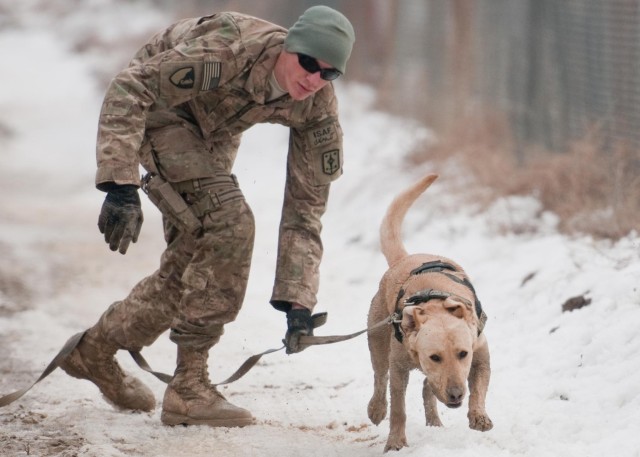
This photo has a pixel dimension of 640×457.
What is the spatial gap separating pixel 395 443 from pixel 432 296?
2.03 feet

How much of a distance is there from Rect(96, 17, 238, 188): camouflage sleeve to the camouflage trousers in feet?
1.68

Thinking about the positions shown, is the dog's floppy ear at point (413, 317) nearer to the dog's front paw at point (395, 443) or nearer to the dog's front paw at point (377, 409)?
the dog's front paw at point (395, 443)

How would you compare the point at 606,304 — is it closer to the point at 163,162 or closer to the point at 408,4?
the point at 163,162

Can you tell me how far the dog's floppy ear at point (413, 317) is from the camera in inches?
149

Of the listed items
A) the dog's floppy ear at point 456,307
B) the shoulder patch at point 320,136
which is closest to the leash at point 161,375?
the dog's floppy ear at point 456,307

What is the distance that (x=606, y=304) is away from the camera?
5297 mm

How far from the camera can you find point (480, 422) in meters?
3.87

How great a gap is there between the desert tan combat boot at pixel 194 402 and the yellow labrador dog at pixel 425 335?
0.63 metres

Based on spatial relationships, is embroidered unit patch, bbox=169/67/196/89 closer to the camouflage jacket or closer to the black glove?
the camouflage jacket

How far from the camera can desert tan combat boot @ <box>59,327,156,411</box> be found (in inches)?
183

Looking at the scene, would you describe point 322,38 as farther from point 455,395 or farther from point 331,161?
point 455,395

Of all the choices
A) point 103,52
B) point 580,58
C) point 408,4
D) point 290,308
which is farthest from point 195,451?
point 103,52

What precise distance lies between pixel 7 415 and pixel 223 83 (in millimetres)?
1803

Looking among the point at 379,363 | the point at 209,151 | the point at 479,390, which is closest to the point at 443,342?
the point at 479,390
